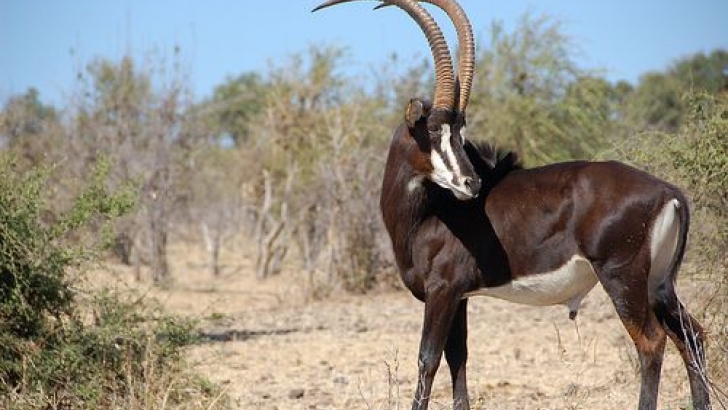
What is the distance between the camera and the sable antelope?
6297 mm

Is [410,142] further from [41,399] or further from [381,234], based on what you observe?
[381,234]

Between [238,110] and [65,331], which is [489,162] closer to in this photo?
[65,331]

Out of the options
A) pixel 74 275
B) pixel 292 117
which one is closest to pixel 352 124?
pixel 292 117

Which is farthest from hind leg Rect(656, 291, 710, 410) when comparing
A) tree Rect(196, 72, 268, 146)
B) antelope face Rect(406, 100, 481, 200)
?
tree Rect(196, 72, 268, 146)

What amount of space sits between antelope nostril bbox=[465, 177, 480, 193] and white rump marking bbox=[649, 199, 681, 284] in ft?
3.26

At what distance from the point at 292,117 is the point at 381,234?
6.02m

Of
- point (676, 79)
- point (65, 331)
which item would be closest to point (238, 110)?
point (676, 79)

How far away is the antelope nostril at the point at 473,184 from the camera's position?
6.39 meters

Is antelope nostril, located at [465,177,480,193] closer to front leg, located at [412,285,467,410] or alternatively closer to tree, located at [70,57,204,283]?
front leg, located at [412,285,467,410]

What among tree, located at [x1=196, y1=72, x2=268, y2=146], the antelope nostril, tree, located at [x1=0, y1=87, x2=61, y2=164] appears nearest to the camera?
the antelope nostril

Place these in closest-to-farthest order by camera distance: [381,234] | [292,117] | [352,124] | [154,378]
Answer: [154,378], [381,234], [352,124], [292,117]

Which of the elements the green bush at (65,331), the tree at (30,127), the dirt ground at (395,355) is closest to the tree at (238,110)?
the tree at (30,127)

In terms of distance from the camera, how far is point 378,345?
11.6 m

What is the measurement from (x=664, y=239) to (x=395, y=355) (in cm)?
168
